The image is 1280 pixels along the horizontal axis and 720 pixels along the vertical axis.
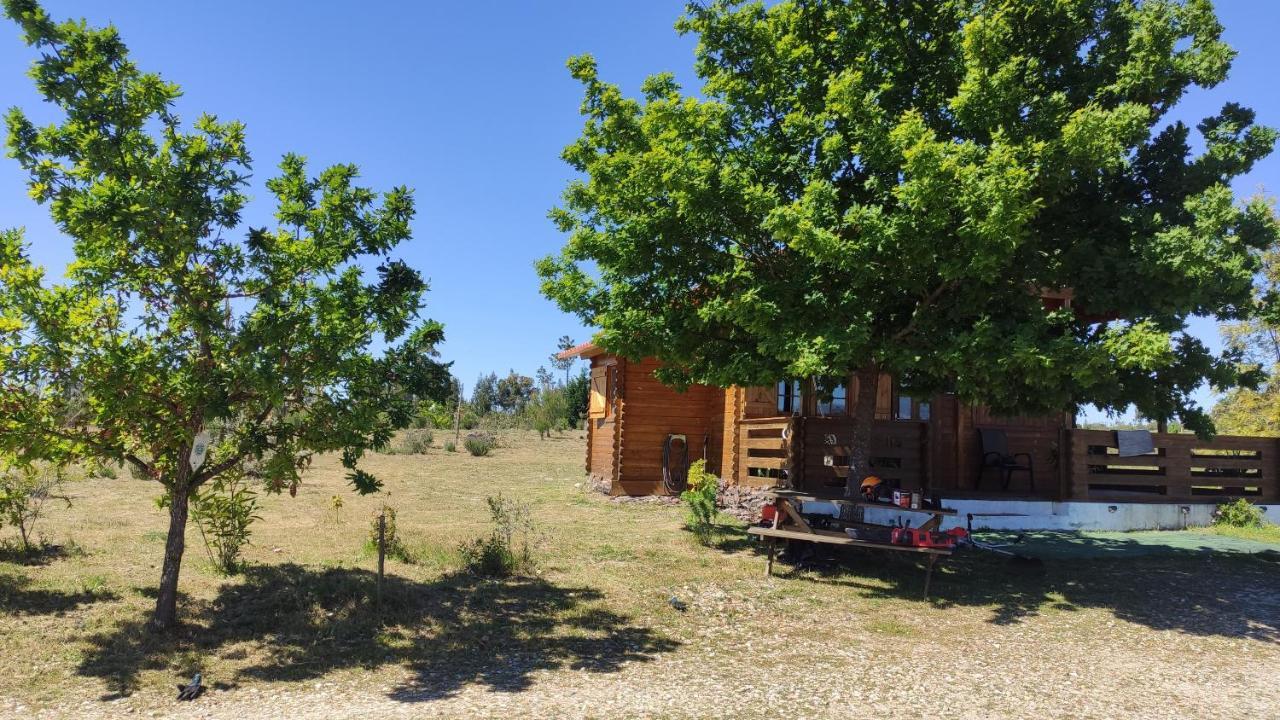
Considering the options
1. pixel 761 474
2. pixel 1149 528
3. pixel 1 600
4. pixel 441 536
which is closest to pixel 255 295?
pixel 1 600

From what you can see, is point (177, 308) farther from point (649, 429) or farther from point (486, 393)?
point (486, 393)

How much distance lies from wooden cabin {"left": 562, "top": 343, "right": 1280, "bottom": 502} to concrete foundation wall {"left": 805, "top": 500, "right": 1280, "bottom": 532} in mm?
192

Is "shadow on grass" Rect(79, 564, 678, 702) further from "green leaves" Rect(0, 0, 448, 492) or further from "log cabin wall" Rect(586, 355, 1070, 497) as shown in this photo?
"log cabin wall" Rect(586, 355, 1070, 497)

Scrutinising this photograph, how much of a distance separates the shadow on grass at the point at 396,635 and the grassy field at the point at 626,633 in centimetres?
3

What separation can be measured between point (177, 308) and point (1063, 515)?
13173mm

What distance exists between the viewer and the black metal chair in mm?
13711

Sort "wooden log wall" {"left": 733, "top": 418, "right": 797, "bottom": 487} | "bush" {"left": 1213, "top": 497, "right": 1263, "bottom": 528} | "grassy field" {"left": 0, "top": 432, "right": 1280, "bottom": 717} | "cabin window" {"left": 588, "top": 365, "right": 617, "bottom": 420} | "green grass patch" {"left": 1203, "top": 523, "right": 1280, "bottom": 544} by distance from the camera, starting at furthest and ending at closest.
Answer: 1. "cabin window" {"left": 588, "top": 365, "right": 617, "bottom": 420}
2. "bush" {"left": 1213, "top": 497, "right": 1263, "bottom": 528}
3. "wooden log wall" {"left": 733, "top": 418, "right": 797, "bottom": 487}
4. "green grass patch" {"left": 1203, "top": 523, "right": 1280, "bottom": 544}
5. "grassy field" {"left": 0, "top": 432, "right": 1280, "bottom": 717}

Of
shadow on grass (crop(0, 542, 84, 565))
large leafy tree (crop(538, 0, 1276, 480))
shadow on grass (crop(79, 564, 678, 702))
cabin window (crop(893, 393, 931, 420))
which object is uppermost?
large leafy tree (crop(538, 0, 1276, 480))

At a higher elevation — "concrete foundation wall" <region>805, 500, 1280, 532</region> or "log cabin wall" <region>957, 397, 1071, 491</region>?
"log cabin wall" <region>957, 397, 1071, 491</region>

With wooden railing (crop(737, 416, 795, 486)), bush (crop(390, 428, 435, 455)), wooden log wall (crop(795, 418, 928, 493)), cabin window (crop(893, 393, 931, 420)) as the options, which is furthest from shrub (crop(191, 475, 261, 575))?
bush (crop(390, 428, 435, 455))

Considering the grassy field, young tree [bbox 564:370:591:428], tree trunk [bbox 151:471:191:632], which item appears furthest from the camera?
young tree [bbox 564:370:591:428]

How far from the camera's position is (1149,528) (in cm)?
1340

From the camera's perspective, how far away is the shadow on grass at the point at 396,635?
5.88m

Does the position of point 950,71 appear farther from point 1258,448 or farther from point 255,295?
point 1258,448
